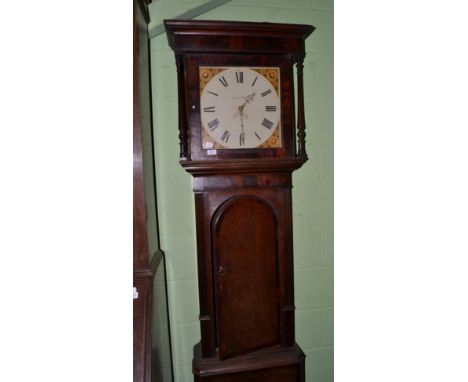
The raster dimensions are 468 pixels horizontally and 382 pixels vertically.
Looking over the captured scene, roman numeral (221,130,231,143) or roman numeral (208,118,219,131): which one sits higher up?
roman numeral (208,118,219,131)

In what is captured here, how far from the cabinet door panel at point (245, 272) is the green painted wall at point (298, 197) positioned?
296mm

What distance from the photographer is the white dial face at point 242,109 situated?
118 centimetres

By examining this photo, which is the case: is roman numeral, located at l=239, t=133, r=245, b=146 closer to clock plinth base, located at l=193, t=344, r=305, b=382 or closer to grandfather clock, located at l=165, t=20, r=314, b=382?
grandfather clock, located at l=165, t=20, r=314, b=382

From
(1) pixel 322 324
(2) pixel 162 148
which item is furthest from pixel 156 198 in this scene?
(1) pixel 322 324

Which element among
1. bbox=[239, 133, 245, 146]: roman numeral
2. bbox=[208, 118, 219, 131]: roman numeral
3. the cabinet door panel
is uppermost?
bbox=[208, 118, 219, 131]: roman numeral

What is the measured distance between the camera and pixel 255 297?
123 cm

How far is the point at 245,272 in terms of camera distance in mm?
1215

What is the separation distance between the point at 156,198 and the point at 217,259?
44cm

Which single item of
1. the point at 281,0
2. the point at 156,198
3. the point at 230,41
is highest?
the point at 281,0

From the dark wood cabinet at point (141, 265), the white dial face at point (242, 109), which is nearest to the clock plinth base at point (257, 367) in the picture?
the dark wood cabinet at point (141, 265)

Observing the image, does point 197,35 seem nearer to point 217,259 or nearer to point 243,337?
point 217,259

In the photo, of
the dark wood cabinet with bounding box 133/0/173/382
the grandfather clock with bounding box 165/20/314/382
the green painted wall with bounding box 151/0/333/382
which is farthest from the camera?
the green painted wall with bounding box 151/0/333/382

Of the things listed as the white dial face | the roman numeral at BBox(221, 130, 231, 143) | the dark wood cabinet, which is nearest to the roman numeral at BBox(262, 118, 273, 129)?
the white dial face

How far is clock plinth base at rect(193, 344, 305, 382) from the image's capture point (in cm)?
119
